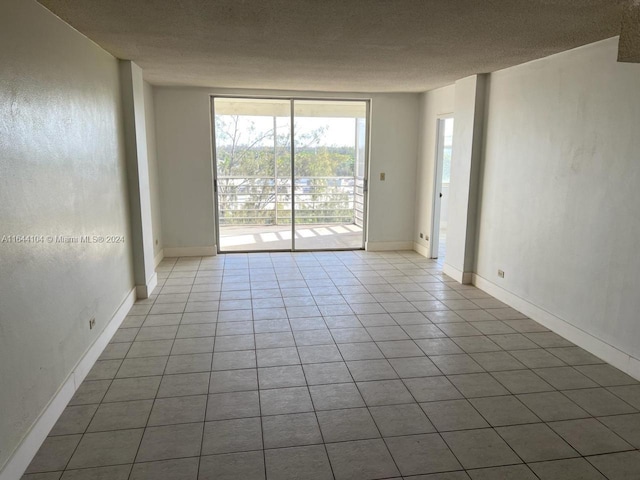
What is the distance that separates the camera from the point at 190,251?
637 cm

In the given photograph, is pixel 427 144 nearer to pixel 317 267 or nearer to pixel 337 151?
pixel 337 151

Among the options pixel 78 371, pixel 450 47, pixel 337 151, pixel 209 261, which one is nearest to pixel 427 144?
pixel 337 151

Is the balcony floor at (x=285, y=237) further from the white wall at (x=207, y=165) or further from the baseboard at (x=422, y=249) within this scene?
the baseboard at (x=422, y=249)

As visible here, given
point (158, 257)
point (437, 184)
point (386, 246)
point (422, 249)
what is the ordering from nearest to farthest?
1. point (158, 257)
2. point (437, 184)
3. point (422, 249)
4. point (386, 246)

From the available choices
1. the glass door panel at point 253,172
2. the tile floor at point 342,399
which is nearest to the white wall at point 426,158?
the glass door panel at point 253,172

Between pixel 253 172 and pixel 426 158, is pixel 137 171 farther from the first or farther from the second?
pixel 426 158

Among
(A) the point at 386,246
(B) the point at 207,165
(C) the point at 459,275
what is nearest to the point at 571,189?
(C) the point at 459,275

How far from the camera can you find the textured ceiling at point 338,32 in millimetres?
2414

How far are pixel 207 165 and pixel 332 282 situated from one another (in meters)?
2.51

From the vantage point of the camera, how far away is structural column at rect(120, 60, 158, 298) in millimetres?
4121

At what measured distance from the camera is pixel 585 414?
2.57m

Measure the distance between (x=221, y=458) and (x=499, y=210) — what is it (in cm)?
353

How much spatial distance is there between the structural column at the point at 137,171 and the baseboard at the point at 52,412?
87 centimetres

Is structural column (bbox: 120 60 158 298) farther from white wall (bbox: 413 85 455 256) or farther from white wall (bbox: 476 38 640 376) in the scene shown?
white wall (bbox: 413 85 455 256)
